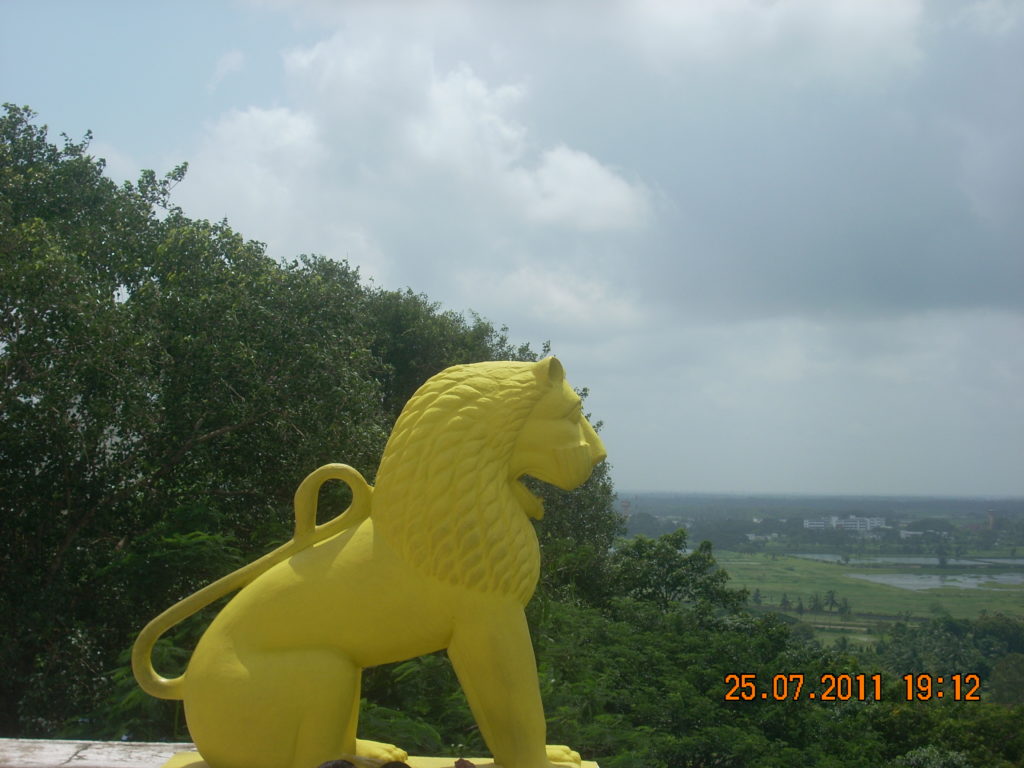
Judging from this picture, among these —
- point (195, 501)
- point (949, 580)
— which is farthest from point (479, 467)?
point (949, 580)

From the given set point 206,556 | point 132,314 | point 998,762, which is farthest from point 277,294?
point 998,762

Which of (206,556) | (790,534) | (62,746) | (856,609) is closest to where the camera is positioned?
(62,746)

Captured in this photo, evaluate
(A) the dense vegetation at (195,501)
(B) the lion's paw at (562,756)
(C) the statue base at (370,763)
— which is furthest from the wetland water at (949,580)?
(C) the statue base at (370,763)

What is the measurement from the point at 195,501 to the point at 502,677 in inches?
194

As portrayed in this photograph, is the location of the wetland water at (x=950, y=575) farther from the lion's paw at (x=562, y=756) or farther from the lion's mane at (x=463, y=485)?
the lion's mane at (x=463, y=485)

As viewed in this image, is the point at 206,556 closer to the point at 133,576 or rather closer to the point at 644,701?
the point at 133,576

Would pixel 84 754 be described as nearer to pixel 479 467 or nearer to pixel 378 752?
pixel 378 752

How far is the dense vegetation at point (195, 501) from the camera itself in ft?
18.5

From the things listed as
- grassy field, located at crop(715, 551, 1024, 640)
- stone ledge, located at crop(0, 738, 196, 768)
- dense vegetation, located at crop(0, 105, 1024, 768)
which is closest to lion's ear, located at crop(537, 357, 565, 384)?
stone ledge, located at crop(0, 738, 196, 768)

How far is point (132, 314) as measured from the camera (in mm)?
6195

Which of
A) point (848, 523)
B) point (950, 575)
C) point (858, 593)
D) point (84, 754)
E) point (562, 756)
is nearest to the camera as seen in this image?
point (562, 756)

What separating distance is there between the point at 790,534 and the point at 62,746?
14.6 meters

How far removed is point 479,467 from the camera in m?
2.60

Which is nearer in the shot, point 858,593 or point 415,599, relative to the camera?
point 415,599
